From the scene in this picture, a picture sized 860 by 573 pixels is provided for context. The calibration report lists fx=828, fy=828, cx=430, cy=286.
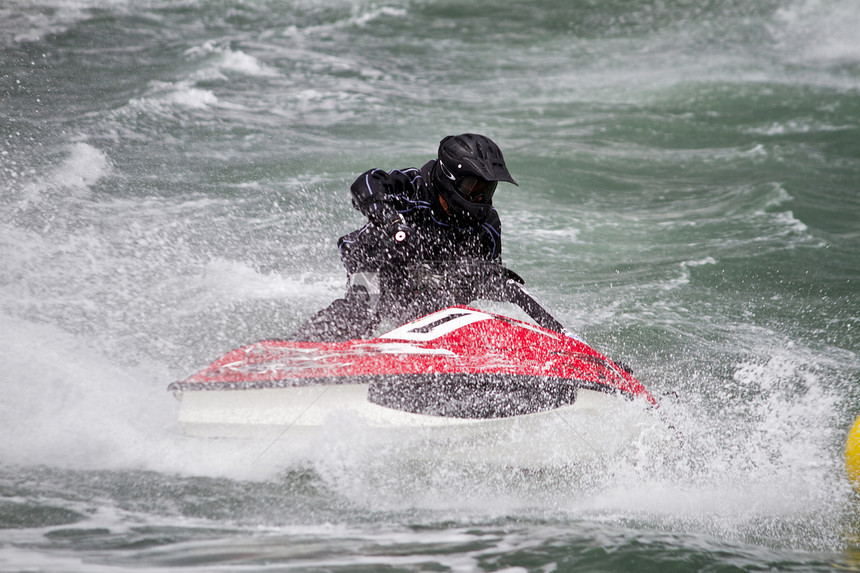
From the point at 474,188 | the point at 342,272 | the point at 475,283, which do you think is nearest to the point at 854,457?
the point at 475,283

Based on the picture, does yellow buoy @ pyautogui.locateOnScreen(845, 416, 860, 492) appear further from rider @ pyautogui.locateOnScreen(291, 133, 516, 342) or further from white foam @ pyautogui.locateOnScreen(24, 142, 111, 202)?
white foam @ pyautogui.locateOnScreen(24, 142, 111, 202)

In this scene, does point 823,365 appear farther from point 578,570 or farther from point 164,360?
point 164,360

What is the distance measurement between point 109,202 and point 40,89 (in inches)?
165

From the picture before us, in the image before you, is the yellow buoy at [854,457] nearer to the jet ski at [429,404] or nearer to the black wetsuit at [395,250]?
the jet ski at [429,404]

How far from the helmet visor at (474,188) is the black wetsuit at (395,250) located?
71 millimetres

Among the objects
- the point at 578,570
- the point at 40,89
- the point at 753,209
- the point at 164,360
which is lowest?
the point at 578,570

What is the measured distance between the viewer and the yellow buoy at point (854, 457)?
13.3ft

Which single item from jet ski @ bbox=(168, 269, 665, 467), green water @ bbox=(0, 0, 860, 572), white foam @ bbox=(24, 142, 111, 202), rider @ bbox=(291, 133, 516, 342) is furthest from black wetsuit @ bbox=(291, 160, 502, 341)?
white foam @ bbox=(24, 142, 111, 202)

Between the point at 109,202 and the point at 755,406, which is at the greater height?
the point at 109,202

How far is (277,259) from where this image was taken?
6816 mm

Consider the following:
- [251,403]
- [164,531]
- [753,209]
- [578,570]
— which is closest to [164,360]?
[251,403]

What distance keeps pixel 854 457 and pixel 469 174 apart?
7.83 ft

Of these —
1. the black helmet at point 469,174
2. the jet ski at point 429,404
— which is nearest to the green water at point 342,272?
the jet ski at point 429,404

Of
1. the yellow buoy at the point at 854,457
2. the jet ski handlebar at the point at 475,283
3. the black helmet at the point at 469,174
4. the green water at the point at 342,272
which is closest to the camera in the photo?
the green water at the point at 342,272
